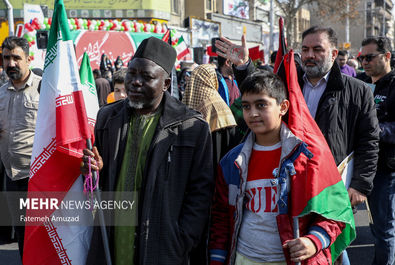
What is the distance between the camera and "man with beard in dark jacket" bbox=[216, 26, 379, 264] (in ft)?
10.1

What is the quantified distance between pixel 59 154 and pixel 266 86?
51.8 inches

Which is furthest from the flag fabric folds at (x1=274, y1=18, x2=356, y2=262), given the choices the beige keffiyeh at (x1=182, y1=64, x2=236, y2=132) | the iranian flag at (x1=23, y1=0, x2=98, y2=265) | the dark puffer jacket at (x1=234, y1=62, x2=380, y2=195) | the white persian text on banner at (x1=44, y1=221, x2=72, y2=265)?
the beige keffiyeh at (x1=182, y1=64, x2=236, y2=132)

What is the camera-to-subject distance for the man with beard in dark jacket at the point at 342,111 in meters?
3.09

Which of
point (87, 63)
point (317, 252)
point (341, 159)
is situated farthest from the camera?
point (87, 63)

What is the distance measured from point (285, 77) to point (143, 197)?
1078mm

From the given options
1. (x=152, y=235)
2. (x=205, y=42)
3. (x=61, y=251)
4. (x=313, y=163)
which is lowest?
(x=61, y=251)

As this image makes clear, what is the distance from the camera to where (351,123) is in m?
3.14

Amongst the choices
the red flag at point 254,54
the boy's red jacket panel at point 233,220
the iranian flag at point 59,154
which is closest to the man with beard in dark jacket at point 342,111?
the boy's red jacket panel at point 233,220

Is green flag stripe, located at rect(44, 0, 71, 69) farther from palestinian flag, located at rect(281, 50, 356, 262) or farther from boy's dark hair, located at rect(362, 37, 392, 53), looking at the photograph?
boy's dark hair, located at rect(362, 37, 392, 53)

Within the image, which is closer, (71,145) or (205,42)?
(71,145)

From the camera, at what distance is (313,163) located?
7.73 feet

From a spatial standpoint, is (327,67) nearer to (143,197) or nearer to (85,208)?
(143,197)

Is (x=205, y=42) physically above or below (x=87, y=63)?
above

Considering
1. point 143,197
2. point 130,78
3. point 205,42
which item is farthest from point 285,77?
point 205,42
